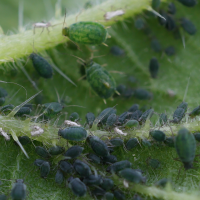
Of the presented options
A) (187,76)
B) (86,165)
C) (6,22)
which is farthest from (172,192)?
(6,22)

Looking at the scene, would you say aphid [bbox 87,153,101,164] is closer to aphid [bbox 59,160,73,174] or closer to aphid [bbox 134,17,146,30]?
aphid [bbox 59,160,73,174]

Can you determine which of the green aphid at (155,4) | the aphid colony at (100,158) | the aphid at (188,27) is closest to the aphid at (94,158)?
the aphid colony at (100,158)

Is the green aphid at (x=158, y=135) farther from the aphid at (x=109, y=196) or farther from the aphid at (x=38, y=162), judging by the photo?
the aphid at (x=38, y=162)

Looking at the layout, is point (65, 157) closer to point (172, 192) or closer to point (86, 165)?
point (86, 165)

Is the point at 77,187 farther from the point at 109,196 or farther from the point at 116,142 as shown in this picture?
the point at 116,142

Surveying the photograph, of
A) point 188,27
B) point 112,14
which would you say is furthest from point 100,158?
point 188,27

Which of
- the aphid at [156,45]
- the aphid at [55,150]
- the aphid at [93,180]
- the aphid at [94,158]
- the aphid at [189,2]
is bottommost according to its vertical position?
the aphid at [93,180]
